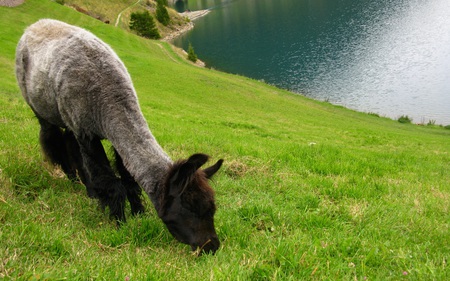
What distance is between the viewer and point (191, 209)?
4.49 meters

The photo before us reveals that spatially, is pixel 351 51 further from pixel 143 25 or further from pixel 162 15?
pixel 162 15

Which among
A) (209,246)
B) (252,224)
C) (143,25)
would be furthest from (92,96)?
(143,25)

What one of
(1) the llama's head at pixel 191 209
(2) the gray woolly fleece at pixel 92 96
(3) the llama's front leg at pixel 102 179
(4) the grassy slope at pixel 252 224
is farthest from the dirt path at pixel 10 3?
(1) the llama's head at pixel 191 209

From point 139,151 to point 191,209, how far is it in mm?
1118

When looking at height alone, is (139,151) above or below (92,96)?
below

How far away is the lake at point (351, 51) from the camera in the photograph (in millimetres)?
45094

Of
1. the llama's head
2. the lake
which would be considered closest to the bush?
the lake

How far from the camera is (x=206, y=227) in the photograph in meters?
4.50

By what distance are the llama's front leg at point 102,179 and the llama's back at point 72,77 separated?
33 centimetres

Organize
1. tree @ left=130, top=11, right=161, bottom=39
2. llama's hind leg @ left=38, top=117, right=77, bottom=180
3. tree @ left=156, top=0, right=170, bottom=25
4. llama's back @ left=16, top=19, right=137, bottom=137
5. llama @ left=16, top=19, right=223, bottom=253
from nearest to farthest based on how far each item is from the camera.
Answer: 1. llama @ left=16, top=19, right=223, bottom=253
2. llama's back @ left=16, top=19, right=137, bottom=137
3. llama's hind leg @ left=38, top=117, right=77, bottom=180
4. tree @ left=130, top=11, right=161, bottom=39
5. tree @ left=156, top=0, right=170, bottom=25

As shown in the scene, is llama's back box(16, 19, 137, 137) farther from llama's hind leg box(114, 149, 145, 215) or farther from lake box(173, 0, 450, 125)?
lake box(173, 0, 450, 125)

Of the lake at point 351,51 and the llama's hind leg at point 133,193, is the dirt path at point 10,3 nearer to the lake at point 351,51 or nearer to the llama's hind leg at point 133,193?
the lake at point 351,51

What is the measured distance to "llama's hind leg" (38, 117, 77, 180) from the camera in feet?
23.3

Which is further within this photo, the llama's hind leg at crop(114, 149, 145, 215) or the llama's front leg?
the llama's hind leg at crop(114, 149, 145, 215)
